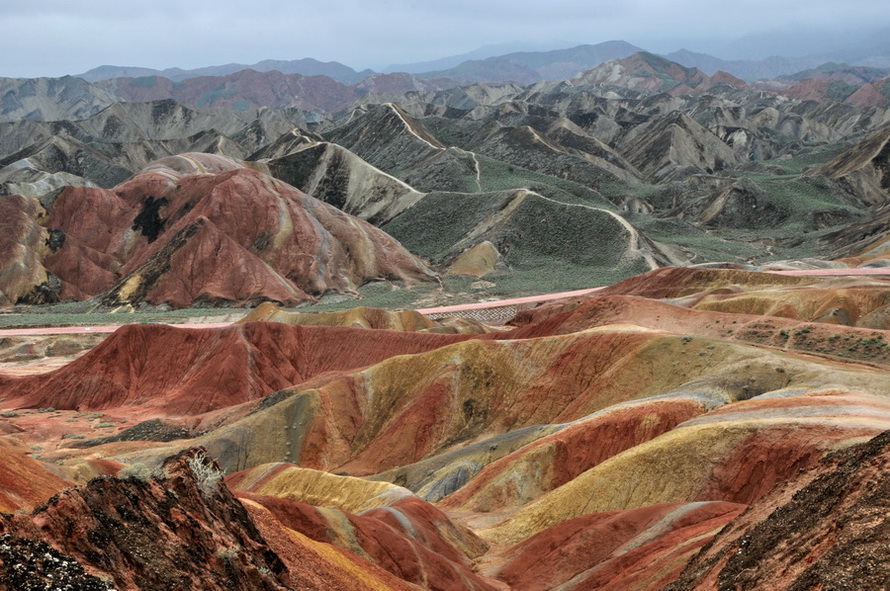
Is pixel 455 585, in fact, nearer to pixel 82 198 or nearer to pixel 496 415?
pixel 496 415

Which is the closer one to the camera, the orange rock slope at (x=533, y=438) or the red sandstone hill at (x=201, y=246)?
the orange rock slope at (x=533, y=438)

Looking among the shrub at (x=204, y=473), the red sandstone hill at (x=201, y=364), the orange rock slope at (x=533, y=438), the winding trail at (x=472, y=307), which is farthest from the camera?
the winding trail at (x=472, y=307)

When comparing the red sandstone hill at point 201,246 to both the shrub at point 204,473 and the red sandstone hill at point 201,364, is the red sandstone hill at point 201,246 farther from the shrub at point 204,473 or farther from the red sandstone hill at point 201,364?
the shrub at point 204,473

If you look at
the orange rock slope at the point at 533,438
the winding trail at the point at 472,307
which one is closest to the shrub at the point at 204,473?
the orange rock slope at the point at 533,438

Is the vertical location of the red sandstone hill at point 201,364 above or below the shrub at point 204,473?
below

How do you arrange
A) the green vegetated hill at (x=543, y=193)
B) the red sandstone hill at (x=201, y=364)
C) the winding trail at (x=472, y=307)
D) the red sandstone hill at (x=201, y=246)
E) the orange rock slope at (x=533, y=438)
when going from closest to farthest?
the orange rock slope at (x=533, y=438) < the red sandstone hill at (x=201, y=364) < the winding trail at (x=472, y=307) < the red sandstone hill at (x=201, y=246) < the green vegetated hill at (x=543, y=193)

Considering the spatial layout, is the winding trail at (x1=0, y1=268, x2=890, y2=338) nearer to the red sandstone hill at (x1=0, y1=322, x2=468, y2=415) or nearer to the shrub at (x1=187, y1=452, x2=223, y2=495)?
the red sandstone hill at (x1=0, y1=322, x2=468, y2=415)

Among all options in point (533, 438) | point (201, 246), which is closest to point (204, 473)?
point (533, 438)

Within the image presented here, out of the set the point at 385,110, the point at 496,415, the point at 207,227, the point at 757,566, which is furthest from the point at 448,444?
the point at 385,110
